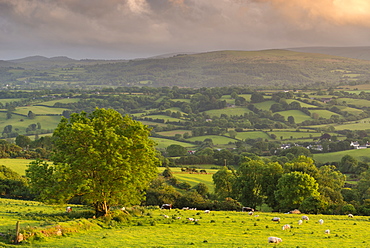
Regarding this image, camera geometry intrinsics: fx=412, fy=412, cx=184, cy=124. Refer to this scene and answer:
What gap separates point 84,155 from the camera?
120 ft

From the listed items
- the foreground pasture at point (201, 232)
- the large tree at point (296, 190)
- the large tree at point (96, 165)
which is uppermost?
the large tree at point (96, 165)

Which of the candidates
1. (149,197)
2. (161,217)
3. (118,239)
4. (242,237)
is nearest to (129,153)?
(161,217)

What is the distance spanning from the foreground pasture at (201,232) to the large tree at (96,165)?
8.12 feet

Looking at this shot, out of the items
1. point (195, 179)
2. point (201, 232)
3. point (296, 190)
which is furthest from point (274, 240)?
point (195, 179)

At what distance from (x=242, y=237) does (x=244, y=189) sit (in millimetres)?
35029

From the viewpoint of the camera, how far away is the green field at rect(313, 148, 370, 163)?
14050 cm

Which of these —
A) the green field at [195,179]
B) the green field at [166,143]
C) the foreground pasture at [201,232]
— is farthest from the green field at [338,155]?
the foreground pasture at [201,232]

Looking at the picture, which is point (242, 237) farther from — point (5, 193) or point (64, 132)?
point (5, 193)

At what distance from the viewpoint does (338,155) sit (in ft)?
476

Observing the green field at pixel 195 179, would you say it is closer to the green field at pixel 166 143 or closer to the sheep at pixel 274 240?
the sheep at pixel 274 240

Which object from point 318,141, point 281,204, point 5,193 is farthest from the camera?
point 318,141

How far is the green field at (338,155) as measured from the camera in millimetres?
140500

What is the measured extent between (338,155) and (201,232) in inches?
4890

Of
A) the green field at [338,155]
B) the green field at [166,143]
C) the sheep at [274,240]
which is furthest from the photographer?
the green field at [166,143]
